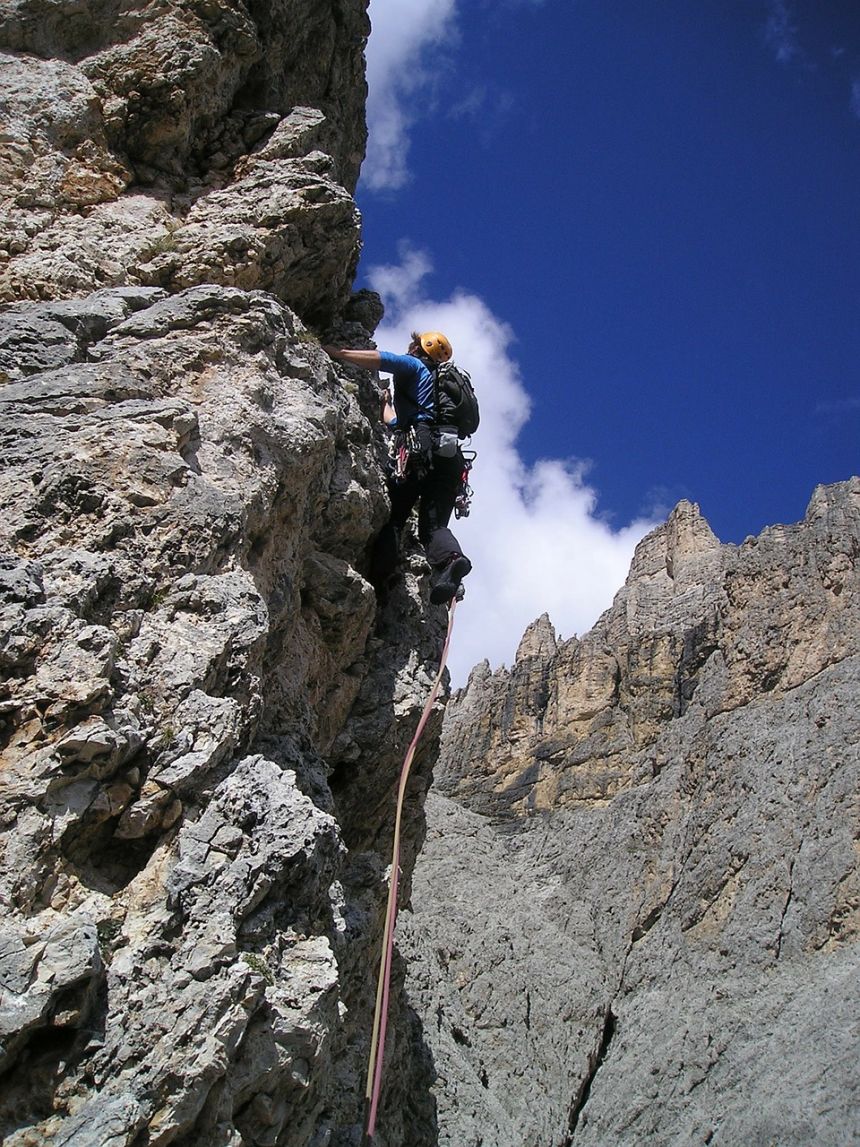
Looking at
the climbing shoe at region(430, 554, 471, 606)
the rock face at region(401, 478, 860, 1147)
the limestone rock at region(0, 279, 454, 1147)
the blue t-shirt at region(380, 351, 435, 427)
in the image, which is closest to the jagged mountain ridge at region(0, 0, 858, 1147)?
the limestone rock at region(0, 279, 454, 1147)

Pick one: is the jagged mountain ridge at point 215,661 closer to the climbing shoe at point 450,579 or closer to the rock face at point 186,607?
the rock face at point 186,607

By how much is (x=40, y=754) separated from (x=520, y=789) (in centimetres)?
3799

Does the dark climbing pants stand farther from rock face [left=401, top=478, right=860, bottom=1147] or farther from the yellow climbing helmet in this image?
rock face [left=401, top=478, right=860, bottom=1147]

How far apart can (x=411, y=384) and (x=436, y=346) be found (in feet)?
1.77

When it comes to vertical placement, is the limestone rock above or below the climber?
below

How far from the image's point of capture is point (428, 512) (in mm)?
11297

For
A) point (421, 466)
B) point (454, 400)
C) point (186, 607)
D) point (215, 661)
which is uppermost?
point (454, 400)


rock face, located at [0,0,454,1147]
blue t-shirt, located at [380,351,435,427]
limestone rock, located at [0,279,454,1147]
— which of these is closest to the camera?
limestone rock, located at [0,279,454,1147]

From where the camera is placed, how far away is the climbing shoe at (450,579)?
408 inches

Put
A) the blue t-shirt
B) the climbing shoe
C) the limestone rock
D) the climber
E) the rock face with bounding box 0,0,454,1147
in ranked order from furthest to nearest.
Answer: the blue t-shirt, the climber, the climbing shoe, the rock face with bounding box 0,0,454,1147, the limestone rock

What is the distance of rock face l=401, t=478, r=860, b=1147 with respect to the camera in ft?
68.7

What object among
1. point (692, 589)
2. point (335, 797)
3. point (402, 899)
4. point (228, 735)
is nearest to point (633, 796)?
point (692, 589)

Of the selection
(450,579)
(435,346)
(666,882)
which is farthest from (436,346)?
(666,882)

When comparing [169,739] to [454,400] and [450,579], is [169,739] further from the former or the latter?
[454,400]
